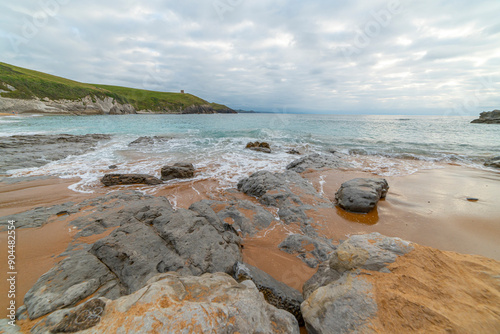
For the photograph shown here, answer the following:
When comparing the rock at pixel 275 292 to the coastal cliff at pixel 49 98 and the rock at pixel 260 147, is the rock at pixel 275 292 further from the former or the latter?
the coastal cliff at pixel 49 98

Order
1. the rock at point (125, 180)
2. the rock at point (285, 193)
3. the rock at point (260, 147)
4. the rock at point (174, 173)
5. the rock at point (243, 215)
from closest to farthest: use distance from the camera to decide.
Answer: the rock at point (243, 215), the rock at point (285, 193), the rock at point (125, 180), the rock at point (174, 173), the rock at point (260, 147)

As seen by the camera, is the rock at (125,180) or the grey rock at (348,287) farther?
the rock at (125,180)

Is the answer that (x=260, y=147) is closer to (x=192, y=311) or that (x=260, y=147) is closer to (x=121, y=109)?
(x=192, y=311)

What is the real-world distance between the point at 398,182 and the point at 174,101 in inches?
5996

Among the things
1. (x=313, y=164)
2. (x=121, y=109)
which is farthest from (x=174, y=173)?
(x=121, y=109)

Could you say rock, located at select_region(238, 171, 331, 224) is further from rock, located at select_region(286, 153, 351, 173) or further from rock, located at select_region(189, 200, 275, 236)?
rock, located at select_region(286, 153, 351, 173)

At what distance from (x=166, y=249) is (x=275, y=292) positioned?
90.4 inches

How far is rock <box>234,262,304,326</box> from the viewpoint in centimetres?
304

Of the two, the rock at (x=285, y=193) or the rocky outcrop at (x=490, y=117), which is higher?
the rocky outcrop at (x=490, y=117)

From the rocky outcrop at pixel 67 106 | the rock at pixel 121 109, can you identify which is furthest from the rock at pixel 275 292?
the rock at pixel 121 109

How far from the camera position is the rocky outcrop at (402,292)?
2080 mm

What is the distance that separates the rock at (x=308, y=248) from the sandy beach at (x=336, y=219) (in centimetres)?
16

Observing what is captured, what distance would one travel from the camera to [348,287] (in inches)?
105

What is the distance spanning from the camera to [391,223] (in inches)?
237
